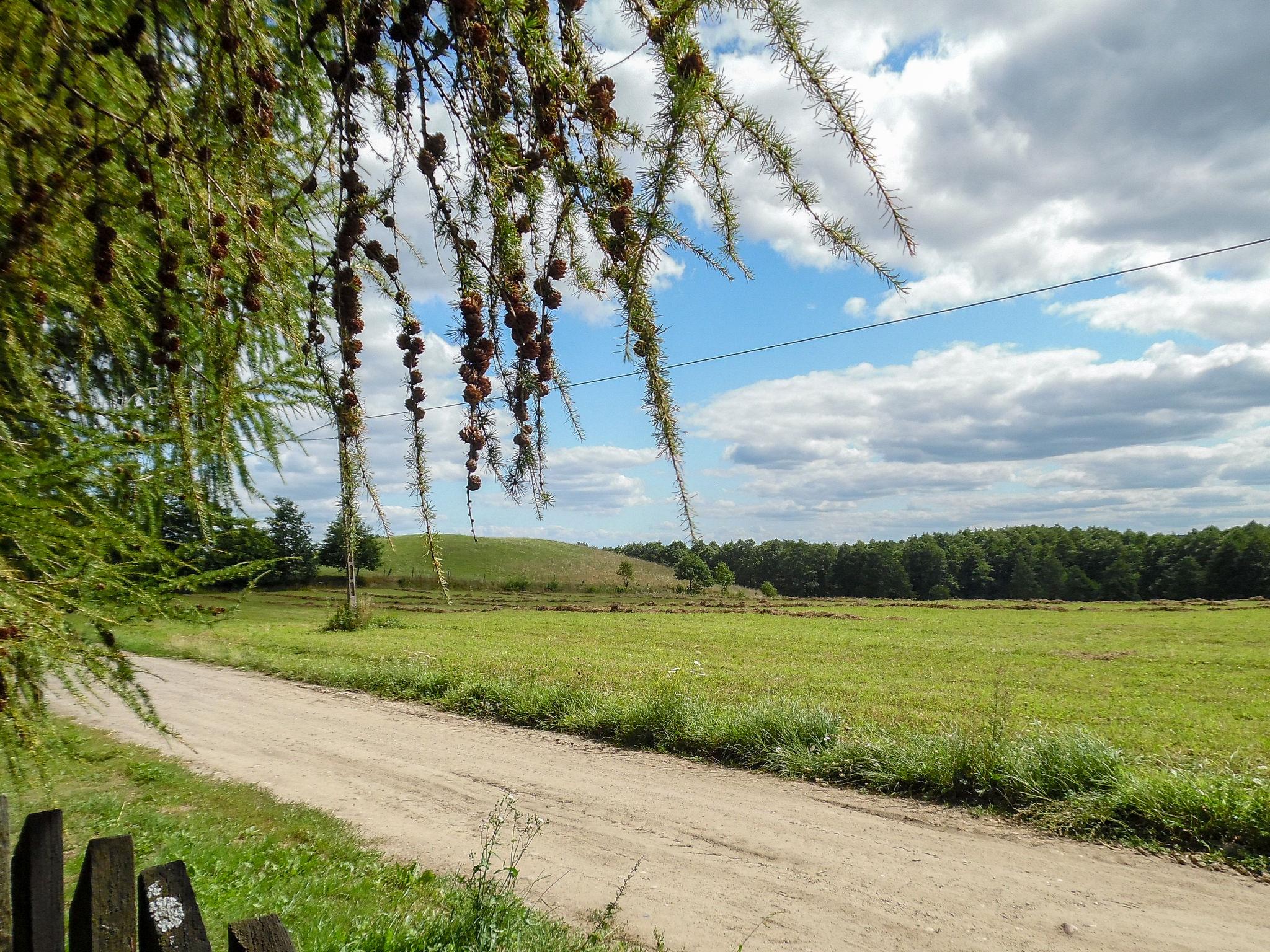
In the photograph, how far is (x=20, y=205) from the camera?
175cm

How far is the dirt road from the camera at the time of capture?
4.26 m

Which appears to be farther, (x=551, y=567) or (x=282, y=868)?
(x=551, y=567)

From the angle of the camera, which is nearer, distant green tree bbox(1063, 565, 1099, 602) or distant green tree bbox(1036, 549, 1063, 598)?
distant green tree bbox(1063, 565, 1099, 602)

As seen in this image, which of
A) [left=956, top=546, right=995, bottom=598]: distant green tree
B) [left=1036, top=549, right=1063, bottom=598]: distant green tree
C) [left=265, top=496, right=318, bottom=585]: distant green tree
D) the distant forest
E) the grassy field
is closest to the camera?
[left=265, top=496, right=318, bottom=585]: distant green tree

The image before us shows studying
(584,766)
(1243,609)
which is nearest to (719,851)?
(584,766)

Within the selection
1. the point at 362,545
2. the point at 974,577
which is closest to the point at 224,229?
the point at 362,545

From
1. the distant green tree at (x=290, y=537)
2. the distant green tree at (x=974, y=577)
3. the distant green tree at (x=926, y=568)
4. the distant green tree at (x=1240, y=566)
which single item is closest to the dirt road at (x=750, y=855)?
the distant green tree at (x=290, y=537)

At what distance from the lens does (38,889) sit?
5.65 ft

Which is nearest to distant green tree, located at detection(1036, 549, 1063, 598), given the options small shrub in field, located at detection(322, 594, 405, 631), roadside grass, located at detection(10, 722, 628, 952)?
small shrub in field, located at detection(322, 594, 405, 631)

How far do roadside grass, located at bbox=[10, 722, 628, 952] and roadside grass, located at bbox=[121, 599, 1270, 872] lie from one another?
1438 mm

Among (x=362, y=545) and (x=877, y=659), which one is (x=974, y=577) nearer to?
(x=877, y=659)

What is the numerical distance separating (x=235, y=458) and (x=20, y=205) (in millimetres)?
960

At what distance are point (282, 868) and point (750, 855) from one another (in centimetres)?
323

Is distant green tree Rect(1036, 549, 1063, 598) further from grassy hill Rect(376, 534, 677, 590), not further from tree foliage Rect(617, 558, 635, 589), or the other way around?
tree foliage Rect(617, 558, 635, 589)
